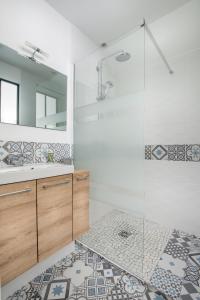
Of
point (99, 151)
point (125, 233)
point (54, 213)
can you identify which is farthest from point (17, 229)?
point (125, 233)

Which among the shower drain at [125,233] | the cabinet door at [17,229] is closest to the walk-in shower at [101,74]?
the cabinet door at [17,229]

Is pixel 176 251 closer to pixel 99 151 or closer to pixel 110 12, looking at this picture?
pixel 99 151

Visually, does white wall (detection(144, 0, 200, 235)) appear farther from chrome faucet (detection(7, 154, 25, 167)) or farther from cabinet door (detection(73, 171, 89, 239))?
chrome faucet (detection(7, 154, 25, 167))

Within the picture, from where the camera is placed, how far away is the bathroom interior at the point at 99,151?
113cm

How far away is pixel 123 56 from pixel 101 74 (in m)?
0.38

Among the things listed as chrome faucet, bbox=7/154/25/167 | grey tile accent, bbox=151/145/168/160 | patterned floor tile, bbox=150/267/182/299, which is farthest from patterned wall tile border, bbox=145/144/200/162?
chrome faucet, bbox=7/154/25/167

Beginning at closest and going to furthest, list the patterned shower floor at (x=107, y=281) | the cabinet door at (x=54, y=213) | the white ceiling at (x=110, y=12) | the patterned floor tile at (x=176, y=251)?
the patterned shower floor at (x=107, y=281), the cabinet door at (x=54, y=213), the patterned floor tile at (x=176, y=251), the white ceiling at (x=110, y=12)

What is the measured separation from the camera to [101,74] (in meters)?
1.84

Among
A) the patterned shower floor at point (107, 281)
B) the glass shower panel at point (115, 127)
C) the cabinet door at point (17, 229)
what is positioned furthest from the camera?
the glass shower panel at point (115, 127)

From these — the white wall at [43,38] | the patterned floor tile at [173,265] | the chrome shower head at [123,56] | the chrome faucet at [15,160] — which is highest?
the white wall at [43,38]

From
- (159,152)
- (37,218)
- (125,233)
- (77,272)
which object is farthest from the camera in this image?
(159,152)

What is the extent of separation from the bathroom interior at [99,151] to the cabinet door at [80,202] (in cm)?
1

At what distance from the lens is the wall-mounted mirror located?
1.40m

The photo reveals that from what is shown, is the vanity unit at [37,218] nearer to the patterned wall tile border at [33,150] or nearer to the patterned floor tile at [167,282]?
the patterned wall tile border at [33,150]
